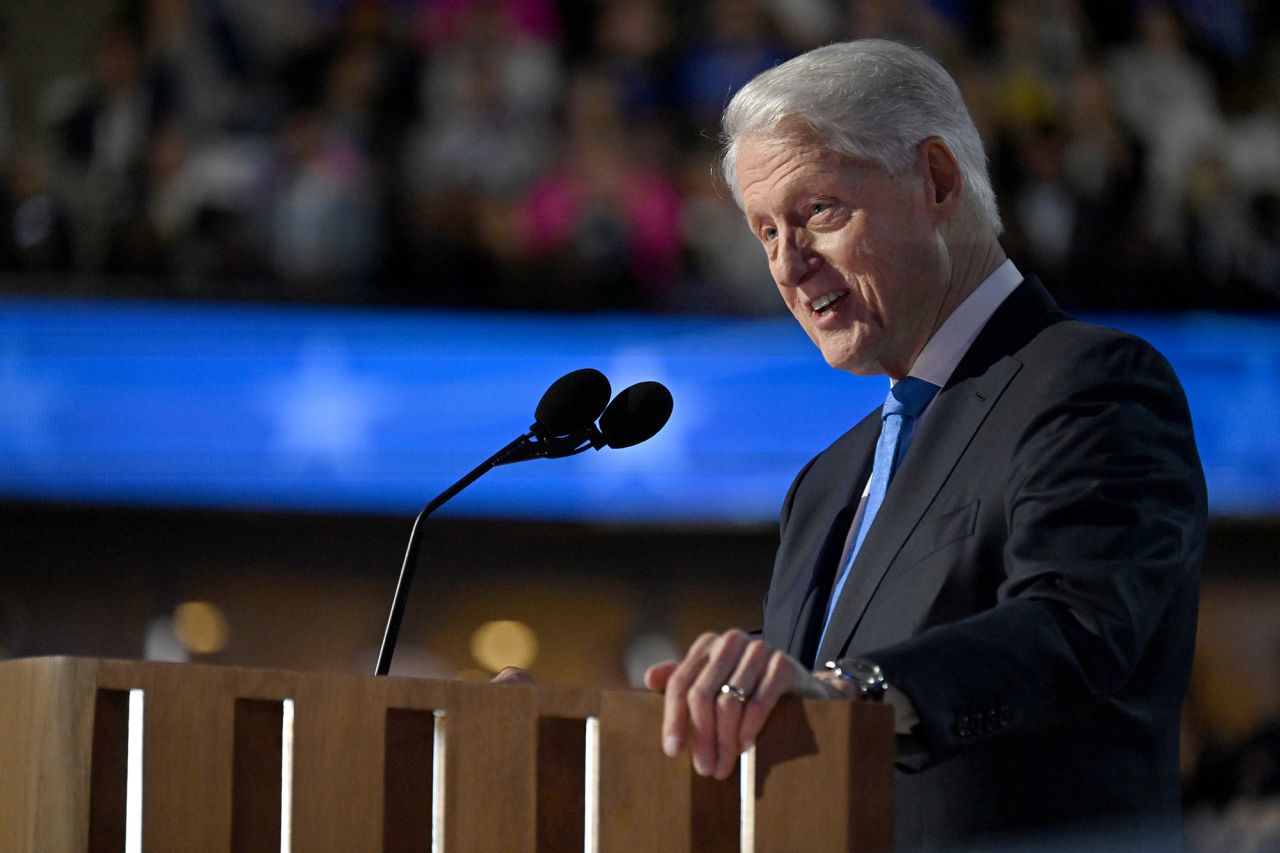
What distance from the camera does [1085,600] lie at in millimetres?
1377

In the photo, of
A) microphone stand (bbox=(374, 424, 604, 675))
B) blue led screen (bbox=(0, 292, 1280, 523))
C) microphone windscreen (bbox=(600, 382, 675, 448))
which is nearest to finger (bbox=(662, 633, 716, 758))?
microphone stand (bbox=(374, 424, 604, 675))

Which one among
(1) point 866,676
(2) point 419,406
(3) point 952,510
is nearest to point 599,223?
(2) point 419,406

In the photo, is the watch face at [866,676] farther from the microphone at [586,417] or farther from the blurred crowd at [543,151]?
the blurred crowd at [543,151]

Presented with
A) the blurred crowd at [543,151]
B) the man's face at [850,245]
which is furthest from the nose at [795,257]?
the blurred crowd at [543,151]

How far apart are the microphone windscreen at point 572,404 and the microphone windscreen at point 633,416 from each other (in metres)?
0.02

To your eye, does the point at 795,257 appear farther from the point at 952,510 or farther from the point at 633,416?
the point at 952,510

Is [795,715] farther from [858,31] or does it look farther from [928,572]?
[858,31]

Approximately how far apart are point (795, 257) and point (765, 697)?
0.77m

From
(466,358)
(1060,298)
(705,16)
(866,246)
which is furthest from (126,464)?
(866,246)

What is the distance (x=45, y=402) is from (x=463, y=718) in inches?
204

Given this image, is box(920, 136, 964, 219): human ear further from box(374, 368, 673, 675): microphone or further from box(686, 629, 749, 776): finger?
box(686, 629, 749, 776): finger

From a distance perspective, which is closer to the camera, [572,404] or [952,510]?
[952,510]

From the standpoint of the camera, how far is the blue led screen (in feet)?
20.1

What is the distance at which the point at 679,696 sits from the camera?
118cm
